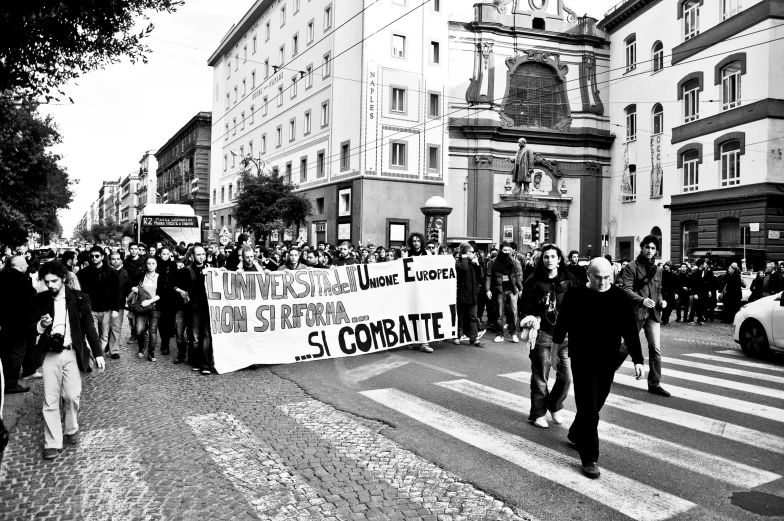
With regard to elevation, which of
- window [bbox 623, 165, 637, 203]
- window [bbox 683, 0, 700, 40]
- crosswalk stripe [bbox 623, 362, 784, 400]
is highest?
window [bbox 683, 0, 700, 40]

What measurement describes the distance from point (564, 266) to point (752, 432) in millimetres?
2470

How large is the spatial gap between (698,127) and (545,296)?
30.6 metres

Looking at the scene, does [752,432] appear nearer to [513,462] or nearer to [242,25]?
[513,462]

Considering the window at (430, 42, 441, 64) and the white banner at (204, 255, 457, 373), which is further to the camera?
the window at (430, 42, 441, 64)

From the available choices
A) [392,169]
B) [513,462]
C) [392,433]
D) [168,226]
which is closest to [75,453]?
[392,433]

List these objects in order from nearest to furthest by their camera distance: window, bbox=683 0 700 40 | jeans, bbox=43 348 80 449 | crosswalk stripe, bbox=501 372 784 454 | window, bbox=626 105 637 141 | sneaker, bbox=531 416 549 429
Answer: jeans, bbox=43 348 80 449 < crosswalk stripe, bbox=501 372 784 454 < sneaker, bbox=531 416 549 429 < window, bbox=683 0 700 40 < window, bbox=626 105 637 141

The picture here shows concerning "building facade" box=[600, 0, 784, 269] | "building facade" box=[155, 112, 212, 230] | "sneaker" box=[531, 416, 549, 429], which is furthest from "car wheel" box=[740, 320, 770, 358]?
"building facade" box=[155, 112, 212, 230]

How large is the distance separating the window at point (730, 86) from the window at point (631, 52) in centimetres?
910

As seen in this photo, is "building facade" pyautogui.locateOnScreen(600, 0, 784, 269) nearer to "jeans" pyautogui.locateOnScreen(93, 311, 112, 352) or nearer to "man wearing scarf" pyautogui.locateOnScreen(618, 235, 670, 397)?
"man wearing scarf" pyautogui.locateOnScreen(618, 235, 670, 397)

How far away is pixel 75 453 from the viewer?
5.46 meters

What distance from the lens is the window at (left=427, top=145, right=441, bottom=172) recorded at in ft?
124

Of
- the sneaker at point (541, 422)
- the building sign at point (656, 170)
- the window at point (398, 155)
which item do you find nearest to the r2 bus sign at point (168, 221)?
the window at point (398, 155)

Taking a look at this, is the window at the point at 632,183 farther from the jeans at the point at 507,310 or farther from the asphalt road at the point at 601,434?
the asphalt road at the point at 601,434

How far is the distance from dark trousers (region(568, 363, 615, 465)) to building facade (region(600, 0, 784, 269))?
2266 cm
